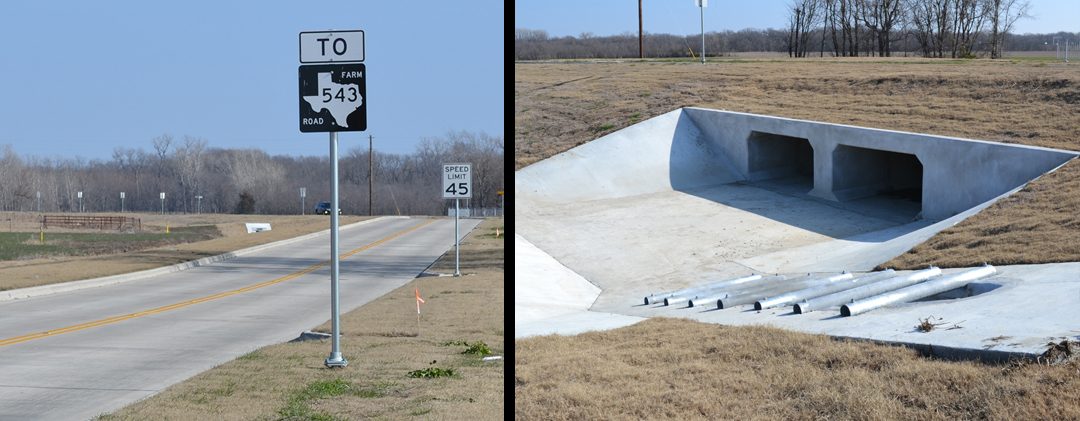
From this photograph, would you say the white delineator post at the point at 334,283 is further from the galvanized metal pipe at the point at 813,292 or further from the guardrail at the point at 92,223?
the guardrail at the point at 92,223

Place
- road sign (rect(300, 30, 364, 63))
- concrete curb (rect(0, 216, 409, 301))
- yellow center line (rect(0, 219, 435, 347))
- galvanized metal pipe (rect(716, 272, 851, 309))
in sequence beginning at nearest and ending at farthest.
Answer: road sign (rect(300, 30, 364, 63)), galvanized metal pipe (rect(716, 272, 851, 309)), yellow center line (rect(0, 219, 435, 347)), concrete curb (rect(0, 216, 409, 301))

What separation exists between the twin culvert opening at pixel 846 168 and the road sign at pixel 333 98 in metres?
18.2

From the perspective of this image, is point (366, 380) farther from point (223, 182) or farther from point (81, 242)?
point (223, 182)

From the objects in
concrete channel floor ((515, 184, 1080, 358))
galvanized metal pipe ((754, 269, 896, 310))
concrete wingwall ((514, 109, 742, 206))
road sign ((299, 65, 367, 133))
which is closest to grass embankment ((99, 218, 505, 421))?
concrete channel floor ((515, 184, 1080, 358))

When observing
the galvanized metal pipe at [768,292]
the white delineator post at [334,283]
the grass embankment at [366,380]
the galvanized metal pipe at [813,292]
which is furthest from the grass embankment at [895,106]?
the white delineator post at [334,283]

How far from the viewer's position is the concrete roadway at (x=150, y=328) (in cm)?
795

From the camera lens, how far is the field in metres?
5.94

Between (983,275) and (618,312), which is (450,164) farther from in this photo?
(983,275)

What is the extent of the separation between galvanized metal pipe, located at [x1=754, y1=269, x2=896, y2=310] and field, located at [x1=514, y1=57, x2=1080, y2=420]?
1.24 m

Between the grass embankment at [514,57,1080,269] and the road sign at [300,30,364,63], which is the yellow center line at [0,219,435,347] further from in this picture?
the grass embankment at [514,57,1080,269]

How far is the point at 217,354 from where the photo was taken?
10.7m

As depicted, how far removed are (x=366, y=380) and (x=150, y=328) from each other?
7387mm

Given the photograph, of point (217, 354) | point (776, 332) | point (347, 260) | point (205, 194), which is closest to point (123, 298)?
point (217, 354)

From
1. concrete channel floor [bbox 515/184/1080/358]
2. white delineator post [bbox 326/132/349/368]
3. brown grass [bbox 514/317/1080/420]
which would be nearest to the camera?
brown grass [bbox 514/317/1080/420]
